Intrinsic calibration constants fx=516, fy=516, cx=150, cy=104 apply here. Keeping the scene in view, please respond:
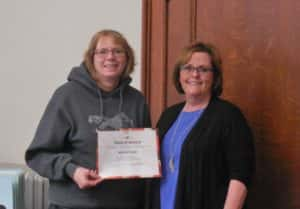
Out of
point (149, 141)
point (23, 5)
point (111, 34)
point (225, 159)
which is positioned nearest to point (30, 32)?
point (23, 5)

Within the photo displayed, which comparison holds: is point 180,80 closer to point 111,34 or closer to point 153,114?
point 111,34

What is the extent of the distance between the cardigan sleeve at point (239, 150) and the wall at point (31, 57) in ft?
4.05

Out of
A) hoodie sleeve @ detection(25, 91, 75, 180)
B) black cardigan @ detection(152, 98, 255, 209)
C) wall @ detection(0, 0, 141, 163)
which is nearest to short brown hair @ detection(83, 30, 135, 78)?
hoodie sleeve @ detection(25, 91, 75, 180)

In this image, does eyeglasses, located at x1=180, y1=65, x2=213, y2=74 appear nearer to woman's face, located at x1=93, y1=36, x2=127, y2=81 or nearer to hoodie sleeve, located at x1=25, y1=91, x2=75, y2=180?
woman's face, located at x1=93, y1=36, x2=127, y2=81

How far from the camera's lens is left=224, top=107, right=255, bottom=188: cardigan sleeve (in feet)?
5.35

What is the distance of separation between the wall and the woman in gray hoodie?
84cm

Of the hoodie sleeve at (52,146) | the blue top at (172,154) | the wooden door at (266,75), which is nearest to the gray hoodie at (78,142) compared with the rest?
the hoodie sleeve at (52,146)

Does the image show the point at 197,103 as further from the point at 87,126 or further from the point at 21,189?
the point at 21,189

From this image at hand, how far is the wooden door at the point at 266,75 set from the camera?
6.27 feet

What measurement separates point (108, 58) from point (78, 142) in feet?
1.03

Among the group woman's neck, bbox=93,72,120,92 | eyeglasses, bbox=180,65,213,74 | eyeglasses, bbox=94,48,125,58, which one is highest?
eyeglasses, bbox=94,48,125,58

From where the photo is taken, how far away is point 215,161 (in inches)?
65.8

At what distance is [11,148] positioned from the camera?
274 centimetres

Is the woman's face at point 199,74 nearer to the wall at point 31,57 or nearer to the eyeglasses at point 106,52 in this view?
the eyeglasses at point 106,52
